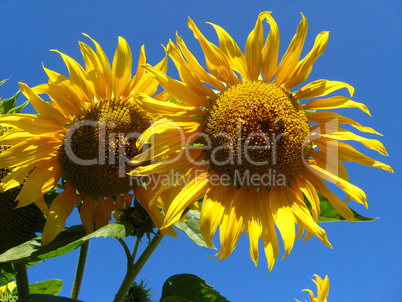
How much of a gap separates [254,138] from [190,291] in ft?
3.48

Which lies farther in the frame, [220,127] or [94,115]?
[94,115]

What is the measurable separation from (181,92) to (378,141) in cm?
119

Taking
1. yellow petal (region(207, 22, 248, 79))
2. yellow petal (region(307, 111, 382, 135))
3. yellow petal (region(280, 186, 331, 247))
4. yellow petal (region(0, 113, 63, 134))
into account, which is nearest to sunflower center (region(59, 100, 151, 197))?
yellow petal (region(0, 113, 63, 134))

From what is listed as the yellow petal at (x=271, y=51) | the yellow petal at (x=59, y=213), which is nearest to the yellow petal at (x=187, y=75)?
the yellow petal at (x=271, y=51)

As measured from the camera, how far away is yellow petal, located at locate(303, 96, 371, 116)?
2.53 m

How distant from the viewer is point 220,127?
245cm

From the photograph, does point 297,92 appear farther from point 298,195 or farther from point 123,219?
point 123,219

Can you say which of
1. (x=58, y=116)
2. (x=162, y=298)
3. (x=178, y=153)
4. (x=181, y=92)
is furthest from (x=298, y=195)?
(x=58, y=116)

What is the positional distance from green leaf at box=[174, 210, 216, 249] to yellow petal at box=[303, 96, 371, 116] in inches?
38.5

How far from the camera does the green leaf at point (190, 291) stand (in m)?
2.64

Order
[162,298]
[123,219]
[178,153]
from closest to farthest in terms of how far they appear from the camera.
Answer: [178,153] → [123,219] → [162,298]

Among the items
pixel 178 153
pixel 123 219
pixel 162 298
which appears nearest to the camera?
pixel 178 153

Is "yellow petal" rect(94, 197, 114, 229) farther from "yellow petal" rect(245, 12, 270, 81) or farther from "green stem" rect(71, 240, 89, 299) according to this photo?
"yellow petal" rect(245, 12, 270, 81)

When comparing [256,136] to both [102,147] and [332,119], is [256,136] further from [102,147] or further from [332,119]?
[102,147]
